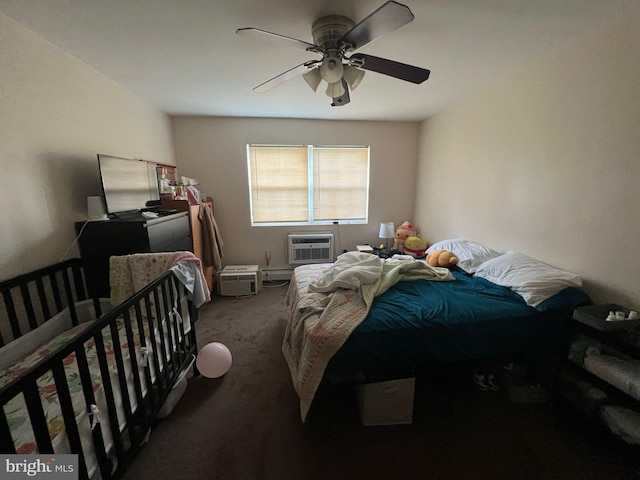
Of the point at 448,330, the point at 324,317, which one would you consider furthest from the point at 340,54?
the point at 448,330

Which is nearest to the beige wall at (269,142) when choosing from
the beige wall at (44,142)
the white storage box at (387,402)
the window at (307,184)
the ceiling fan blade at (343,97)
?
the window at (307,184)

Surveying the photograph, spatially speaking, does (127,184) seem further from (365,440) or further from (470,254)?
(470,254)

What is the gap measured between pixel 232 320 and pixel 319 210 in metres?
2.07

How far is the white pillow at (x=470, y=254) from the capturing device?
8.29ft

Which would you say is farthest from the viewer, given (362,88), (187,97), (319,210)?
(319,210)

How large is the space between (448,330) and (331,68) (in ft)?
5.85

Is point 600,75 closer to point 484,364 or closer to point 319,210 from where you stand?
point 484,364

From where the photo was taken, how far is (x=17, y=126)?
1.55 meters

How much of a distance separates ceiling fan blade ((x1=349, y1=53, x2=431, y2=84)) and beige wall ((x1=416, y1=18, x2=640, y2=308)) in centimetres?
122

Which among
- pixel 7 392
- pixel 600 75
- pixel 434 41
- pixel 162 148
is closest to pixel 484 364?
pixel 600 75

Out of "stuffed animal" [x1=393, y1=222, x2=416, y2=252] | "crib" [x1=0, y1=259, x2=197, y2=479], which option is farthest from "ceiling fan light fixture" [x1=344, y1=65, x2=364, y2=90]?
"stuffed animal" [x1=393, y1=222, x2=416, y2=252]

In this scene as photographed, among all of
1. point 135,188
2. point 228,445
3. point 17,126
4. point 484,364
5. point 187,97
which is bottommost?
point 228,445

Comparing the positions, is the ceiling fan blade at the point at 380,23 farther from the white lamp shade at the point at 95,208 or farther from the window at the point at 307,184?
the window at the point at 307,184

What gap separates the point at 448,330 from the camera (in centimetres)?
166
